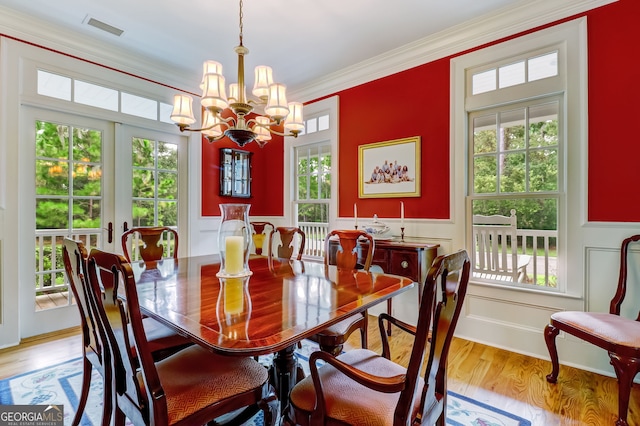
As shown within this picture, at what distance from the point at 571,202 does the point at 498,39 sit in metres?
1.51

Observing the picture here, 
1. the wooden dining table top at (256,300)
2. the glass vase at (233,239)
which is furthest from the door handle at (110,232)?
the glass vase at (233,239)

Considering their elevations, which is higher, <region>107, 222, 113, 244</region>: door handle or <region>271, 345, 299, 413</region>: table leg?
<region>107, 222, 113, 244</region>: door handle

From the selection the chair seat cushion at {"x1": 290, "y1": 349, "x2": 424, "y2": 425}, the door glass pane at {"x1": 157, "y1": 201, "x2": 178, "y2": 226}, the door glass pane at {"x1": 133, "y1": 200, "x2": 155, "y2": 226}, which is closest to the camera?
the chair seat cushion at {"x1": 290, "y1": 349, "x2": 424, "y2": 425}

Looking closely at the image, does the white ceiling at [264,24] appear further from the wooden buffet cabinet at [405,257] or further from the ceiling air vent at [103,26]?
the wooden buffet cabinet at [405,257]

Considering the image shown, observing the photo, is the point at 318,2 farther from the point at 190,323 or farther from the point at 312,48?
the point at 190,323

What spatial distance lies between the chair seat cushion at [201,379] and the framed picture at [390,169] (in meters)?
2.39

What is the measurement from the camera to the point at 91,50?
2992 mm

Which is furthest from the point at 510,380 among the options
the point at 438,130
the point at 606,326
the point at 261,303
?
the point at 438,130

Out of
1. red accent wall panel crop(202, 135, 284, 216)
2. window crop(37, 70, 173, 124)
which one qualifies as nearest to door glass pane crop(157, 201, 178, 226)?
red accent wall panel crop(202, 135, 284, 216)

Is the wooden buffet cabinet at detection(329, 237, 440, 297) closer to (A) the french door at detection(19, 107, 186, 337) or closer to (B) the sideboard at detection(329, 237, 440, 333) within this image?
(B) the sideboard at detection(329, 237, 440, 333)

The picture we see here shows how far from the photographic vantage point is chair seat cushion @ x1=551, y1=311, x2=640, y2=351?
5.36 ft

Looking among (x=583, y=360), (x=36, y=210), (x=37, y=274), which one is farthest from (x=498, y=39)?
(x=37, y=274)

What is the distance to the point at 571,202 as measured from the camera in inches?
92.3

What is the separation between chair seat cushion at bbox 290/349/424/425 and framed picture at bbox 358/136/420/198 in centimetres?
219
